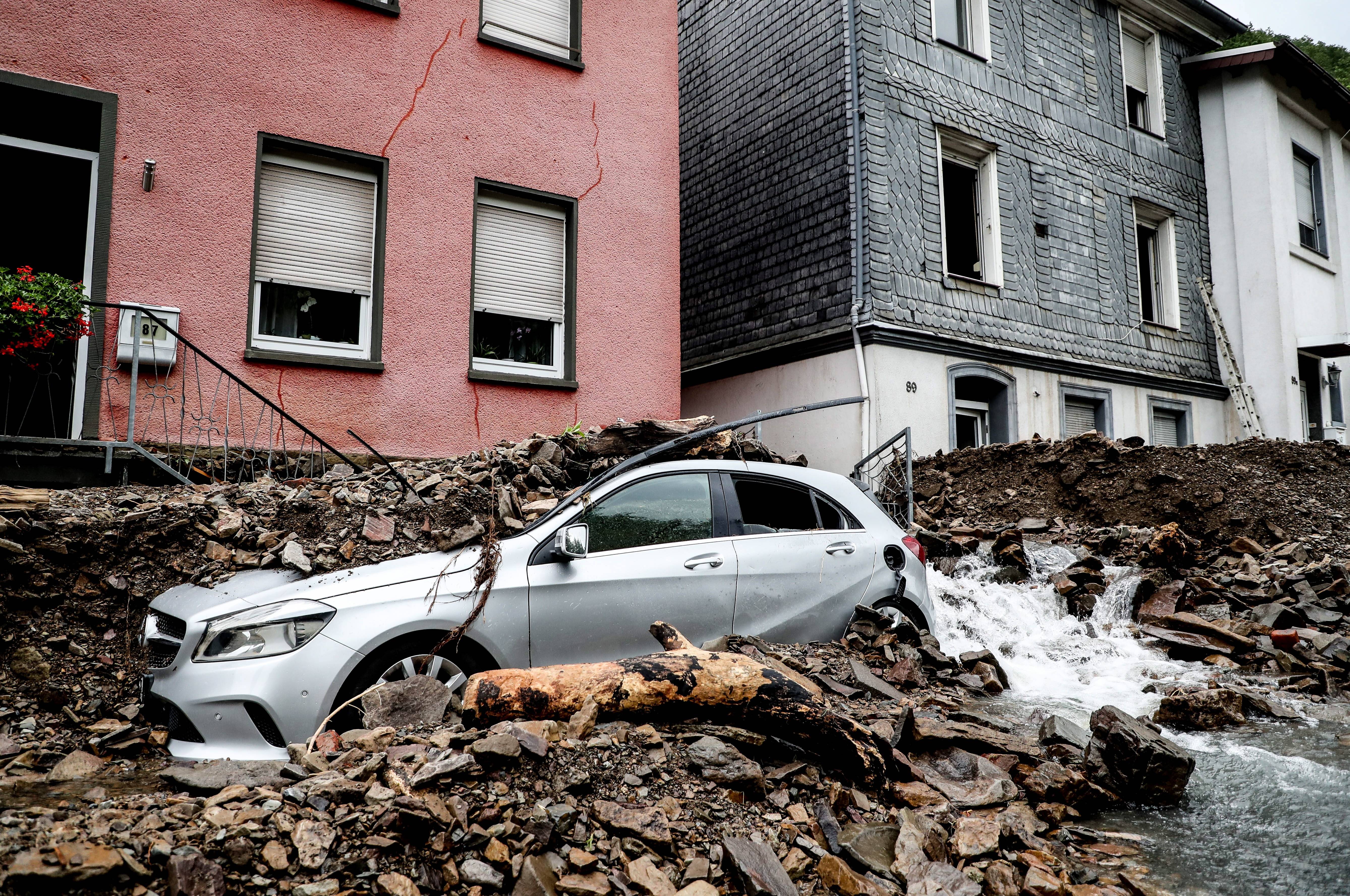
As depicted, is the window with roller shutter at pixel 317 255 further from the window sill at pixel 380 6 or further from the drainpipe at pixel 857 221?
the drainpipe at pixel 857 221

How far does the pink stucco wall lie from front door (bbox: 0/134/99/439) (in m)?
0.66

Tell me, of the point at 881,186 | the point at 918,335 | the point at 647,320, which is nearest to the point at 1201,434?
the point at 918,335

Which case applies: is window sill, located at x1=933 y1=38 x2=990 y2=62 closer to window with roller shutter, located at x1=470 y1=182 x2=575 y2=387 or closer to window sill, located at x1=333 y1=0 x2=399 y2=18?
window with roller shutter, located at x1=470 y1=182 x2=575 y2=387

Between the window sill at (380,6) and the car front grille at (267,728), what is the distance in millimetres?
7561

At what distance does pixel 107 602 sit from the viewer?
5.39 meters

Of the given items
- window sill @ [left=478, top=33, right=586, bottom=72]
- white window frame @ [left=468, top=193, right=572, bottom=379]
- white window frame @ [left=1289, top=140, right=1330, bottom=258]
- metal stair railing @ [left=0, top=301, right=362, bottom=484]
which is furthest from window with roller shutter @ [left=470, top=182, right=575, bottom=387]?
white window frame @ [left=1289, top=140, right=1330, bottom=258]

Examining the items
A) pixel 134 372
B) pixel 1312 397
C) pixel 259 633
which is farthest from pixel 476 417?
pixel 1312 397

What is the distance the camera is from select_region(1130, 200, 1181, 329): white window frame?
696 inches

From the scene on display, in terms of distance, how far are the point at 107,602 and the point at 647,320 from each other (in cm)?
653

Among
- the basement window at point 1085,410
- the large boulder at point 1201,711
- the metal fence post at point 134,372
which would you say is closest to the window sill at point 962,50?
the basement window at point 1085,410

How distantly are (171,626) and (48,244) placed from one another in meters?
6.28

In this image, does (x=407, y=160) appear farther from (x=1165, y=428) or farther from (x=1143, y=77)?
(x=1143, y=77)

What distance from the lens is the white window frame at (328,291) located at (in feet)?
27.1

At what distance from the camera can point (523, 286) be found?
9.87 m
